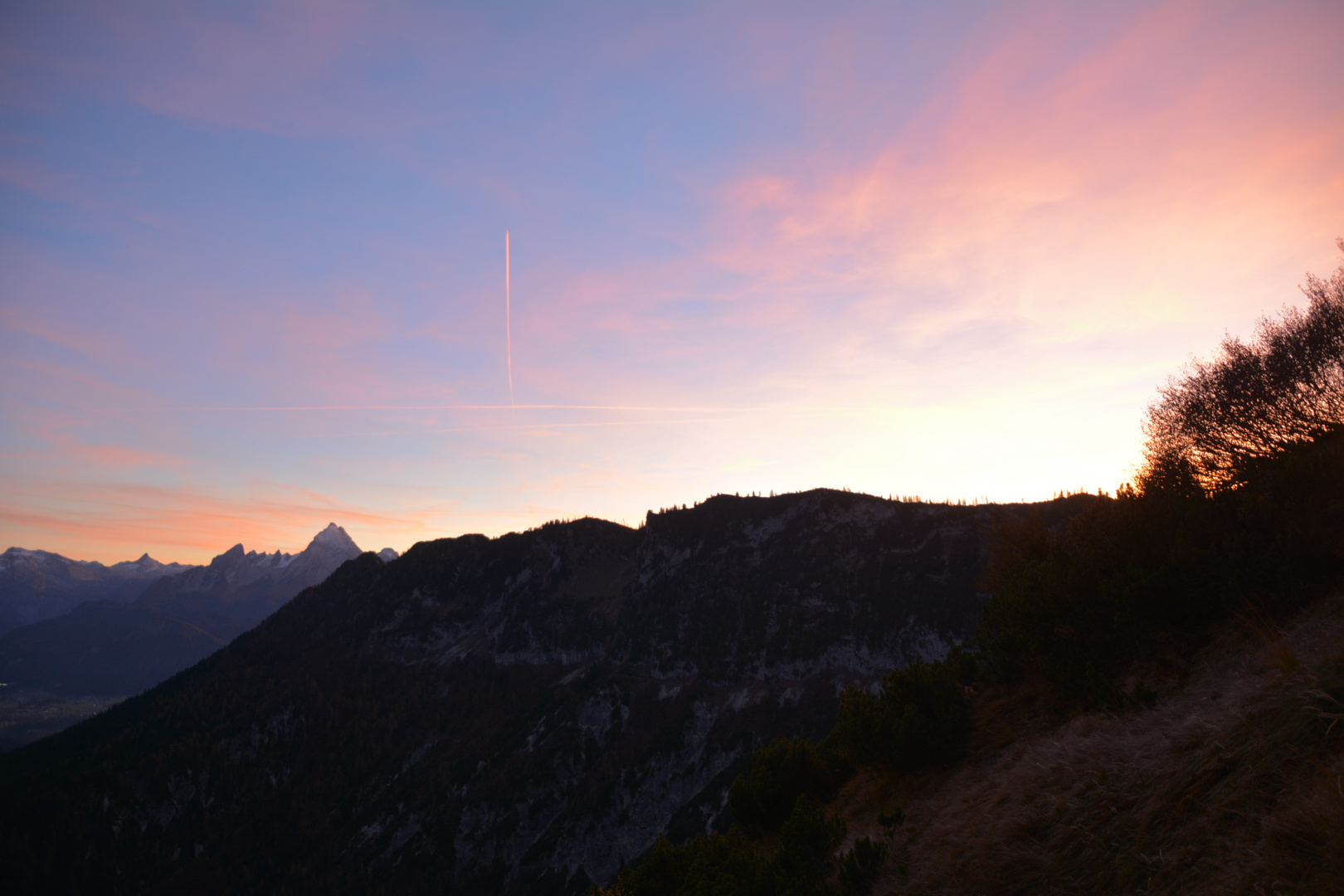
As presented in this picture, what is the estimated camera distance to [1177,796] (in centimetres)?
1098

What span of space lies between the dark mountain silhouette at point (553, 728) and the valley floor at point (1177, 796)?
102113 millimetres

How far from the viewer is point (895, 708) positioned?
72.3 ft

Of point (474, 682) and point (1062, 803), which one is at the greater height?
point (1062, 803)

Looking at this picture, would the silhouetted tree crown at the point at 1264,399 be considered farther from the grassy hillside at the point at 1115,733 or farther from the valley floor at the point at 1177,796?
the valley floor at the point at 1177,796

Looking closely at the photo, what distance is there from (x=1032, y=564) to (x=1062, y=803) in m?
11.8

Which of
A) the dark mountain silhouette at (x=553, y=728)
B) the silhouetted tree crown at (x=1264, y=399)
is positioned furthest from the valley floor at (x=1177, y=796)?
the dark mountain silhouette at (x=553, y=728)

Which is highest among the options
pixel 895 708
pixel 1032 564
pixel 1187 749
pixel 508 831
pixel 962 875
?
pixel 1032 564

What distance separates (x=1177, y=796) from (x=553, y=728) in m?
157

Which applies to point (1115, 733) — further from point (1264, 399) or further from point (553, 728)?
point (553, 728)

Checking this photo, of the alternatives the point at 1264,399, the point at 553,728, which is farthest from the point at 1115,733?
the point at 553,728

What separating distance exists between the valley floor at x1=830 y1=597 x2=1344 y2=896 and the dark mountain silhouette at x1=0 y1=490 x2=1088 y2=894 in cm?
10211

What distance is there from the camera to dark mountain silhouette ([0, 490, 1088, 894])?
387ft

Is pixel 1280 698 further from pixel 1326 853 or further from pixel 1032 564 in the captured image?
pixel 1032 564

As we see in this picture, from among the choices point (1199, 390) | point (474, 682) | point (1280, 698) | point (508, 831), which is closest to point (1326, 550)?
point (1280, 698)
